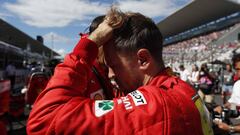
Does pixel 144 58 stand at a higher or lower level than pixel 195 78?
higher

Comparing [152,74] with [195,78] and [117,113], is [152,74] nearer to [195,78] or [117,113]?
[117,113]

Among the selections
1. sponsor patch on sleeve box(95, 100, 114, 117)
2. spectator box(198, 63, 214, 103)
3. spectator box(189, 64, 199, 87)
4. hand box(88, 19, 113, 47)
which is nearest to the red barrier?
hand box(88, 19, 113, 47)

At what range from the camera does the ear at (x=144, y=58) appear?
1490mm

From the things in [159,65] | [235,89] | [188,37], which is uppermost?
[188,37]

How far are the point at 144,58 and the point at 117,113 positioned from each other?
29 cm

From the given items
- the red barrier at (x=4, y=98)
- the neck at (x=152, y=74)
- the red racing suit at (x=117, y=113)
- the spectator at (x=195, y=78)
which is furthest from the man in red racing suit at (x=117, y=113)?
the spectator at (x=195, y=78)

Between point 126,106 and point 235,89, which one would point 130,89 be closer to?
point 126,106

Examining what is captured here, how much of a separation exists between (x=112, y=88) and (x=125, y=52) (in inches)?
16.0

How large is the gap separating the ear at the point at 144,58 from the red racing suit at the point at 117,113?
124mm

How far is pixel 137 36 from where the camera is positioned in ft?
4.87

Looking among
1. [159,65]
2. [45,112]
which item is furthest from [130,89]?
[45,112]

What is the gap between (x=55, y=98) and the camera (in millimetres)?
1338

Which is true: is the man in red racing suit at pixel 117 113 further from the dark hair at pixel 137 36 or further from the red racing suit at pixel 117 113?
the dark hair at pixel 137 36

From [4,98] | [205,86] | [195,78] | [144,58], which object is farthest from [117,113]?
[195,78]
